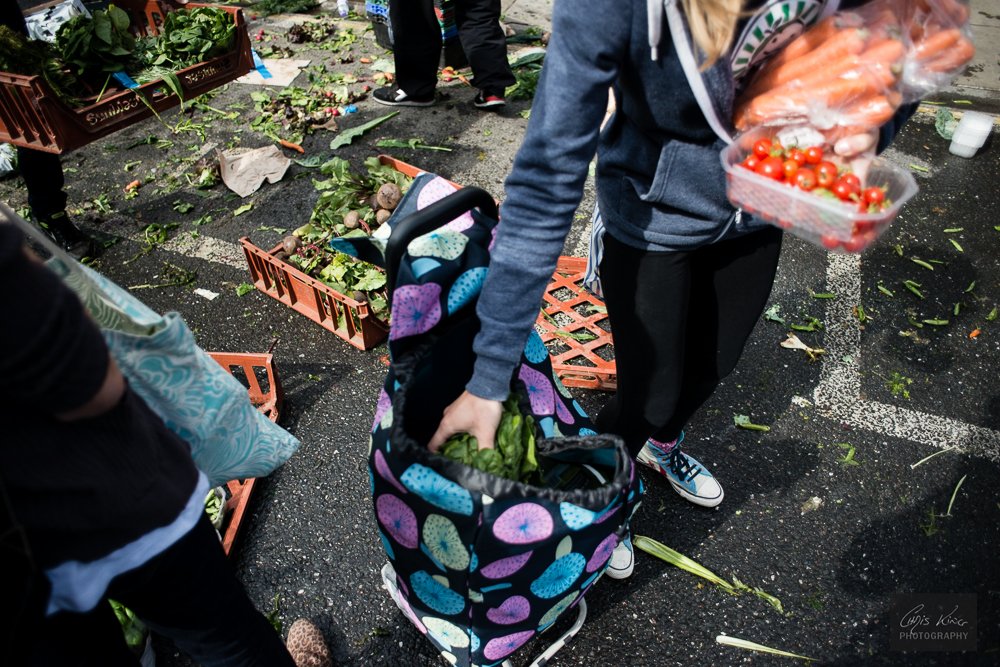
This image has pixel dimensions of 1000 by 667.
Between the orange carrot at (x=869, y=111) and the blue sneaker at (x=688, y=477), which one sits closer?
the orange carrot at (x=869, y=111)

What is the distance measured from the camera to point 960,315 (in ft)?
11.4

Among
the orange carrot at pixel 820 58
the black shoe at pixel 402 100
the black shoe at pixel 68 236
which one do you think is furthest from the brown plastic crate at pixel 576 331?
the black shoe at pixel 68 236

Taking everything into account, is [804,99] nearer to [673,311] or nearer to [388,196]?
[673,311]

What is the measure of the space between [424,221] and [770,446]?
→ 2.16 meters

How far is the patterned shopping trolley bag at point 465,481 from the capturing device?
53.2 inches

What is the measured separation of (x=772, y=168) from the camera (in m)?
1.28

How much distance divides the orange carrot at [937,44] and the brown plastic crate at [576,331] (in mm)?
1742

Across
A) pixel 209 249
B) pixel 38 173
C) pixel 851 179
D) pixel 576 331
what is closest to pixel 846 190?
pixel 851 179

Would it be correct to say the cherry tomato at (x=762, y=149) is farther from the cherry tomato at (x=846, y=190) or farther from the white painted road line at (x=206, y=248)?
the white painted road line at (x=206, y=248)

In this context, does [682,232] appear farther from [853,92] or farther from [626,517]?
[626,517]

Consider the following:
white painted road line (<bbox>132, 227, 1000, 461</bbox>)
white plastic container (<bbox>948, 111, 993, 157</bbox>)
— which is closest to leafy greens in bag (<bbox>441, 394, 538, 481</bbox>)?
white painted road line (<bbox>132, 227, 1000, 461</bbox>)

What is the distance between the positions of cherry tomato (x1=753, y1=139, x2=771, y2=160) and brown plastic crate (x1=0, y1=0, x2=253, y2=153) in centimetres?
319

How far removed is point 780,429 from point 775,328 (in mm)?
724

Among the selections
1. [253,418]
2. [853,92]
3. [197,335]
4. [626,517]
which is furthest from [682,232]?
[197,335]
